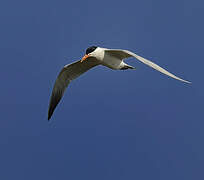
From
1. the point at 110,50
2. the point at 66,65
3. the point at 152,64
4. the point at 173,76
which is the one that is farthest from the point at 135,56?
the point at 66,65

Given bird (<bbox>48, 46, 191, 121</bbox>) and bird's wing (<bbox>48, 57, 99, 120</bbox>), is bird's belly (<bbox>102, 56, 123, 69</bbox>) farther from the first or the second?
bird's wing (<bbox>48, 57, 99, 120</bbox>)

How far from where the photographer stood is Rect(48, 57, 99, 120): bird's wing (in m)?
10.1

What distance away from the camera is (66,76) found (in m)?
10.5

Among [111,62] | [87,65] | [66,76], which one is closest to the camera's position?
[111,62]

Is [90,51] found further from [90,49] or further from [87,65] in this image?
[87,65]

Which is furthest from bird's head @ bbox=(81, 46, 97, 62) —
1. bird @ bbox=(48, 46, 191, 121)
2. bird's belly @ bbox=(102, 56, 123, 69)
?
bird's belly @ bbox=(102, 56, 123, 69)

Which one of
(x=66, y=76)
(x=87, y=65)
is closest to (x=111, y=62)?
(x=87, y=65)

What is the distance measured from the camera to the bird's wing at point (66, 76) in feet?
33.1

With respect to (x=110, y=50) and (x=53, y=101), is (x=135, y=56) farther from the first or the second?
(x=53, y=101)

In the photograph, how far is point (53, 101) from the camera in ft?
35.5

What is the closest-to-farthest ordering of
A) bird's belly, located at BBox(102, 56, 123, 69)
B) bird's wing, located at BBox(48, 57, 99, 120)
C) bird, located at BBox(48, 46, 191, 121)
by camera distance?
bird, located at BBox(48, 46, 191, 121) < bird's belly, located at BBox(102, 56, 123, 69) < bird's wing, located at BBox(48, 57, 99, 120)

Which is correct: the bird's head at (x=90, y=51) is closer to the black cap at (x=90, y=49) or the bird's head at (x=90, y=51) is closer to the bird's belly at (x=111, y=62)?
the black cap at (x=90, y=49)

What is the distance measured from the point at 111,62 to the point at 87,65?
1.45 meters

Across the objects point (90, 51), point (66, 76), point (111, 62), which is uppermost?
point (90, 51)
